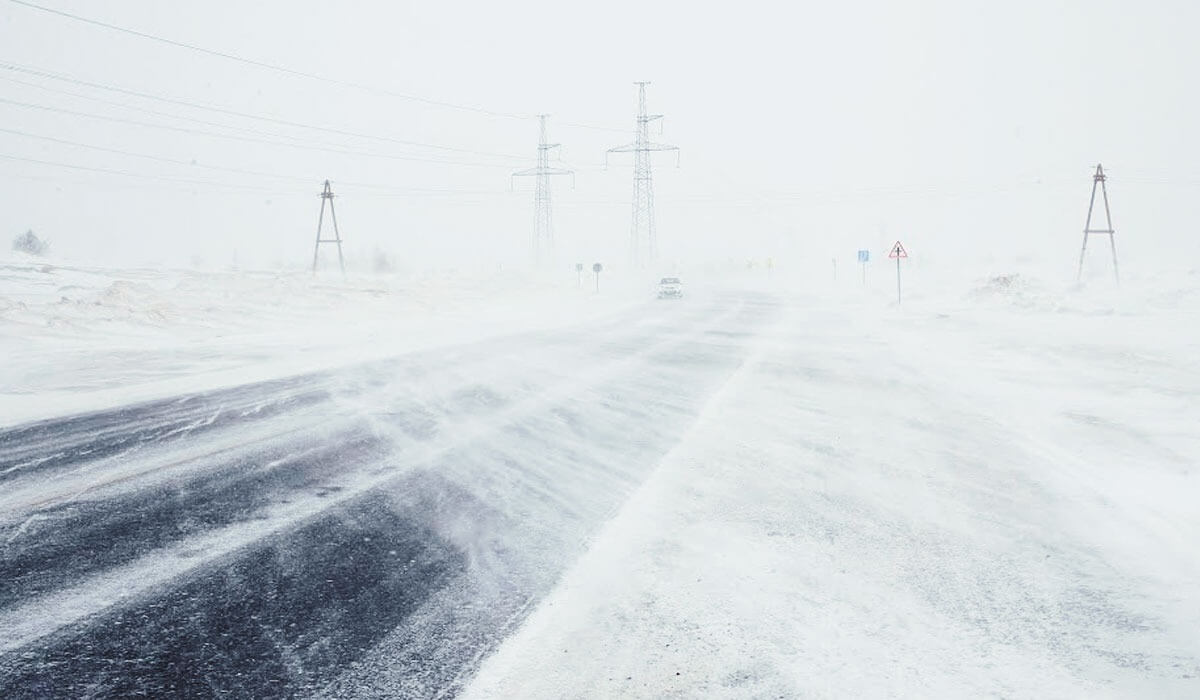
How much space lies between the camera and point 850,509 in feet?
16.6

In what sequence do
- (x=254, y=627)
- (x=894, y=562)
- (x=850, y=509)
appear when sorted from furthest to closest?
(x=850, y=509), (x=894, y=562), (x=254, y=627)

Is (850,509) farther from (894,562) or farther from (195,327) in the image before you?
(195,327)

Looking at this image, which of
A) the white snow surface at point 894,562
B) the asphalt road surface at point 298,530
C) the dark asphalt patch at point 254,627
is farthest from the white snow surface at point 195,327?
the white snow surface at point 894,562

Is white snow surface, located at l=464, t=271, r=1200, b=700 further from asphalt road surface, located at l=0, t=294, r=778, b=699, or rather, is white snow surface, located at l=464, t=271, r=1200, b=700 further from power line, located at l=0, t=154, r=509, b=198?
power line, located at l=0, t=154, r=509, b=198

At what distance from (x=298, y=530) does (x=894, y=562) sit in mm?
3711

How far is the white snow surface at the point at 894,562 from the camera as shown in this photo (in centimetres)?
295

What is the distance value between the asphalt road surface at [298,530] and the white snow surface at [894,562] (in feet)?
1.52

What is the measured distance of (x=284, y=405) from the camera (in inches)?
342

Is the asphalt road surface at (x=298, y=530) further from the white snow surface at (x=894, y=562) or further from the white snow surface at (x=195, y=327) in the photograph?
the white snow surface at (x=195, y=327)

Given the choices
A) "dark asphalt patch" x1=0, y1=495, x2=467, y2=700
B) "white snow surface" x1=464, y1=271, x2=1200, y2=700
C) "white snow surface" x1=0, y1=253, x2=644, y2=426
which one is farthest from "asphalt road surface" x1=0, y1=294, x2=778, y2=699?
"white snow surface" x1=0, y1=253, x2=644, y2=426

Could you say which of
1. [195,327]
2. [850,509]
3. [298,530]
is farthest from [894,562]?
[195,327]

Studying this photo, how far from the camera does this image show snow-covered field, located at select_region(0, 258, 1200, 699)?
3.02 meters

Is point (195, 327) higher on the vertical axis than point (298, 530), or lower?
higher

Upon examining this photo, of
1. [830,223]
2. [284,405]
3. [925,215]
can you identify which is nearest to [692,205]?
[830,223]
